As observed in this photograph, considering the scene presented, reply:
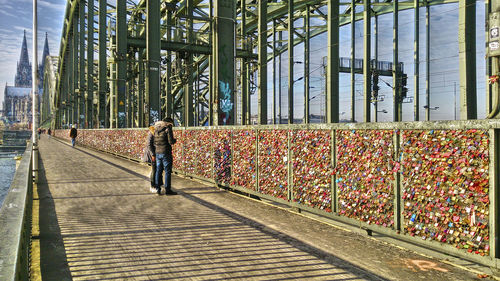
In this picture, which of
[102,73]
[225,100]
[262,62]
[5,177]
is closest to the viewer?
[225,100]

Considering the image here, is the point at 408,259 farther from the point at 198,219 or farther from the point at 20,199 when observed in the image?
the point at 20,199

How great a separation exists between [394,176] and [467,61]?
465 inches

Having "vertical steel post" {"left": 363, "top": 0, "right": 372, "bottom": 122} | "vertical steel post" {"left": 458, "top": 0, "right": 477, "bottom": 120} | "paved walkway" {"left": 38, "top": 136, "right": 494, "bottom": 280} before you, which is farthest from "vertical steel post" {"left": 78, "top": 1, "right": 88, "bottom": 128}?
"paved walkway" {"left": 38, "top": 136, "right": 494, "bottom": 280}

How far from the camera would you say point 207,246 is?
474cm

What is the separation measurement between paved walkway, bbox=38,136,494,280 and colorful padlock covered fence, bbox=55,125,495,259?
1.07 feet

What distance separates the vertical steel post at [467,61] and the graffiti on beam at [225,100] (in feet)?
27.8

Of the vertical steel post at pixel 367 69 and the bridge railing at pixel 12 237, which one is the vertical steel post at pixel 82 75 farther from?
the bridge railing at pixel 12 237

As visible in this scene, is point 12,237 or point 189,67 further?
point 189,67

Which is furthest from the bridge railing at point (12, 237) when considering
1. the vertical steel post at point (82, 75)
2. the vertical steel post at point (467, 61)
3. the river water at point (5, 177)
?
the vertical steel post at point (82, 75)

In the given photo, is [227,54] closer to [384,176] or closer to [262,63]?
[384,176]

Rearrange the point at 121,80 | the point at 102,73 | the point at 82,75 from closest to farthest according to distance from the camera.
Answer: the point at 121,80
the point at 102,73
the point at 82,75

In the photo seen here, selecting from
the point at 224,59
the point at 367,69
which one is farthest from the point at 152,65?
the point at 367,69

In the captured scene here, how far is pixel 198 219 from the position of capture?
624cm

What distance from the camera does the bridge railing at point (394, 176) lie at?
12.3 feet
